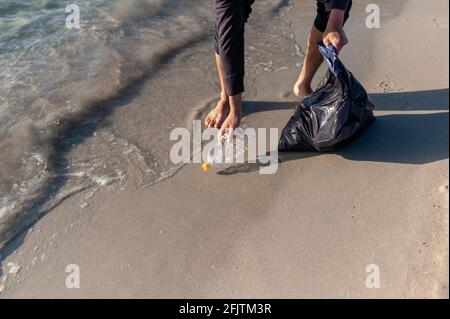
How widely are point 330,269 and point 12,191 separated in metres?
1.66

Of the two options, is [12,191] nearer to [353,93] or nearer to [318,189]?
[318,189]

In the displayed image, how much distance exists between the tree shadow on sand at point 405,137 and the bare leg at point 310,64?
44cm

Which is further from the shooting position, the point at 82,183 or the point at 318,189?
the point at 82,183

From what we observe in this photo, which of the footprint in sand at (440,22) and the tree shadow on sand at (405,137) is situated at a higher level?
the footprint in sand at (440,22)

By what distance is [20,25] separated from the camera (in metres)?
4.13

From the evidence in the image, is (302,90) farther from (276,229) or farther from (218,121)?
(276,229)

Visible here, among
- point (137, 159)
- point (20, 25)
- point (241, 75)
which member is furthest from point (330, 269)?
point (20, 25)

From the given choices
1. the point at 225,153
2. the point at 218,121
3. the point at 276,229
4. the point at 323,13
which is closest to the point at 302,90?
the point at 323,13

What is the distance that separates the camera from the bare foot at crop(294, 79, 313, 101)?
2916 millimetres

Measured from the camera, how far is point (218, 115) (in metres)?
2.75

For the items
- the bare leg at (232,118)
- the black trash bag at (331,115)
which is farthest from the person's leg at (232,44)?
the black trash bag at (331,115)

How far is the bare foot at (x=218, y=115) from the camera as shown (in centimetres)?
273

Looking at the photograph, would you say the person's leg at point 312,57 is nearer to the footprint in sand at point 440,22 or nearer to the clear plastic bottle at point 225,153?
the clear plastic bottle at point 225,153

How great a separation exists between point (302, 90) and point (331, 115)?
2.16 ft
